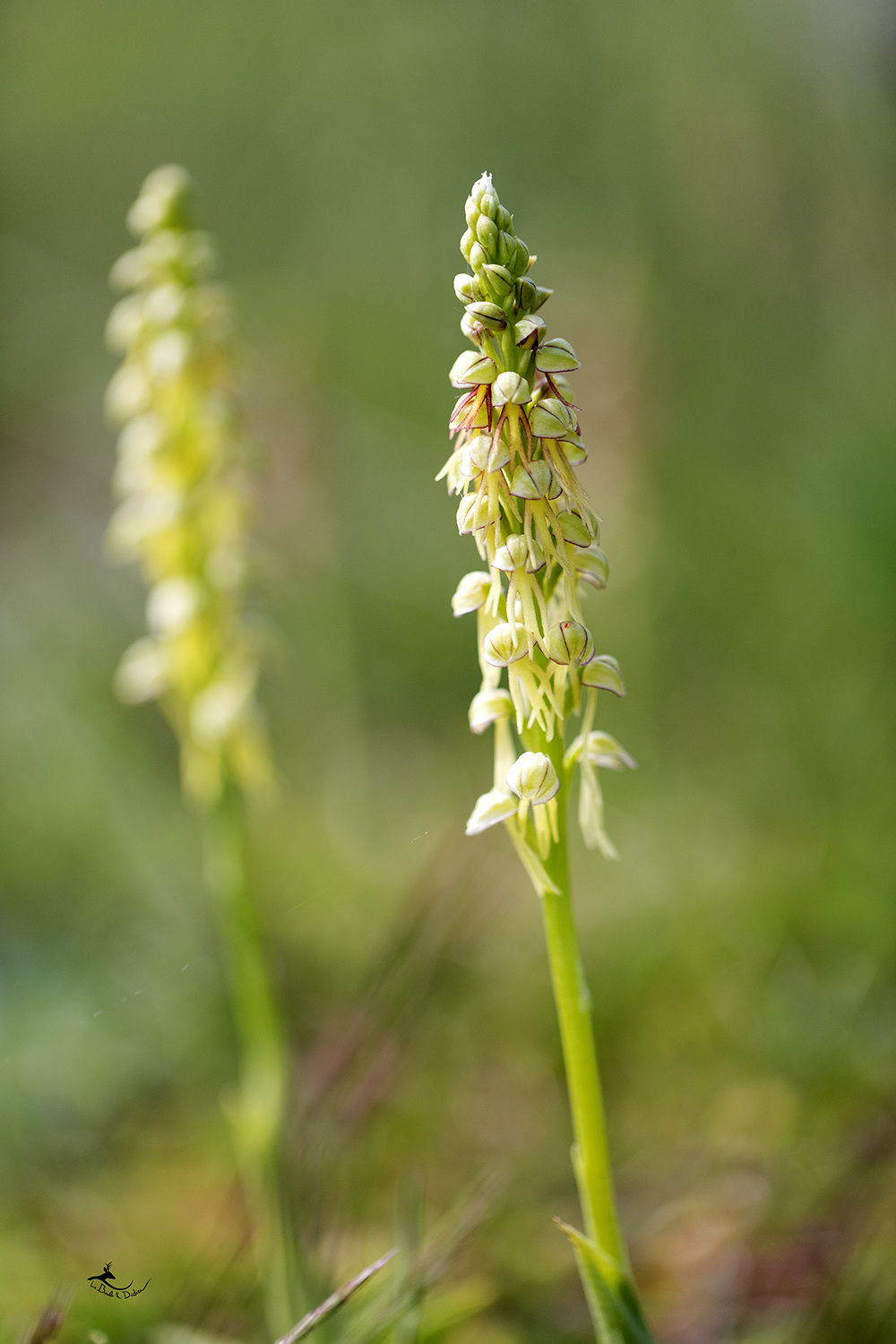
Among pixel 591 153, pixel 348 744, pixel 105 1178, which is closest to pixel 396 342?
pixel 591 153

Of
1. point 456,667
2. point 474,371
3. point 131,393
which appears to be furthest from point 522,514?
point 456,667

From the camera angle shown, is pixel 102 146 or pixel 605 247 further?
pixel 102 146

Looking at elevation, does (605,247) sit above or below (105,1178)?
above

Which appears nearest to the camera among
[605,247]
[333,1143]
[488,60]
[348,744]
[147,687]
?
[333,1143]

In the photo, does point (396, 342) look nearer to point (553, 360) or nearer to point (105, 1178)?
point (105, 1178)

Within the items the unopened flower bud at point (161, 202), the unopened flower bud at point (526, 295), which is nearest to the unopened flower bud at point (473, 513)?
the unopened flower bud at point (526, 295)

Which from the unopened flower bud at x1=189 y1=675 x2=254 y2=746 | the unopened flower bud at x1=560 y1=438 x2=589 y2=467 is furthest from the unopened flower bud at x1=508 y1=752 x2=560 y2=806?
the unopened flower bud at x1=189 y1=675 x2=254 y2=746

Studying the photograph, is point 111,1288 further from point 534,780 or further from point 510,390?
point 510,390
